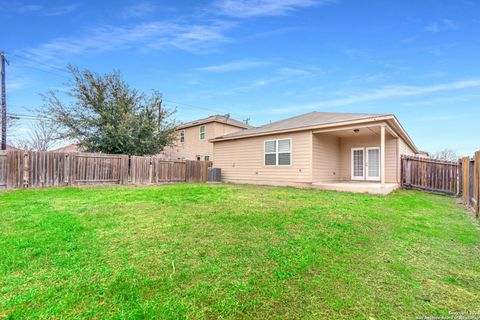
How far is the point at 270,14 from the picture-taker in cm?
980

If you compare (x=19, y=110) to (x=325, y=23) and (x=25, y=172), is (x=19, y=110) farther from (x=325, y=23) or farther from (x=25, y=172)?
(x=325, y=23)

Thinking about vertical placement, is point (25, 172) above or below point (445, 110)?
below

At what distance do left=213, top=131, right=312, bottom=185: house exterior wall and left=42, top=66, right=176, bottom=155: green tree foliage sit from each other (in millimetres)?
6023

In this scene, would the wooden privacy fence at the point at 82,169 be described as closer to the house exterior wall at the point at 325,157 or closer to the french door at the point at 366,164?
the house exterior wall at the point at 325,157

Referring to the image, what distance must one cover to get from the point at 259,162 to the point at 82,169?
8.33 metres

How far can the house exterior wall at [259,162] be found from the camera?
10.9 meters

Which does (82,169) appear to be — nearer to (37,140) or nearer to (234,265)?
(234,265)

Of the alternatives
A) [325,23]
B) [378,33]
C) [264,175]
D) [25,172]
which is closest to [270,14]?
[325,23]

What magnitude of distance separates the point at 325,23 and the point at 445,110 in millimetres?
12770

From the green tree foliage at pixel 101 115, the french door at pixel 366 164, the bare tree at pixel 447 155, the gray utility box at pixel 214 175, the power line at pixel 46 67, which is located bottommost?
the gray utility box at pixel 214 175

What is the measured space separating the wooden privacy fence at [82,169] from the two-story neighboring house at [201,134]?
6.46 m

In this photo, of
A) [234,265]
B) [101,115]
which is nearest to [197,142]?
[101,115]

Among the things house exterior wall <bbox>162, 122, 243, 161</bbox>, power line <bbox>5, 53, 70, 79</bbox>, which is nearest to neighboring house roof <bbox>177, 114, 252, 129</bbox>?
house exterior wall <bbox>162, 122, 243, 161</bbox>

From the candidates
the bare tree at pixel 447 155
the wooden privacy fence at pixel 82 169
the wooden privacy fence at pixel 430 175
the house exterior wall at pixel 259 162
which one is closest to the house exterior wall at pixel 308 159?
the house exterior wall at pixel 259 162
